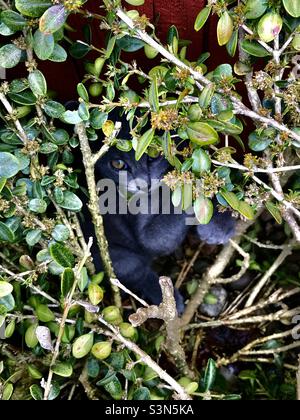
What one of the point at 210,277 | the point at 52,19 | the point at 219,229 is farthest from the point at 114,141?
the point at 210,277

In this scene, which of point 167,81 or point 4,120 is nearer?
point 167,81

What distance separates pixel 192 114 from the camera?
97 cm

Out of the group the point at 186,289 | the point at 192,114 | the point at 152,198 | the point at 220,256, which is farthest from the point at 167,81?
the point at 186,289

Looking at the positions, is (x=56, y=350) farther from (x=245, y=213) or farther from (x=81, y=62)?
(x=81, y=62)

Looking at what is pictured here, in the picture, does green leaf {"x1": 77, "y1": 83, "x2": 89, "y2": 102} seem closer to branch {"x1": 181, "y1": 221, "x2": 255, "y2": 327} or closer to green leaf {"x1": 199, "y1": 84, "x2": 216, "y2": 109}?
green leaf {"x1": 199, "y1": 84, "x2": 216, "y2": 109}

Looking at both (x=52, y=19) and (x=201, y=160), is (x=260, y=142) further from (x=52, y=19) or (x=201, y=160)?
(x=52, y=19)

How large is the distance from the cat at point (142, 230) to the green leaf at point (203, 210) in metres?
0.42

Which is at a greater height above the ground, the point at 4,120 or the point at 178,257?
the point at 4,120

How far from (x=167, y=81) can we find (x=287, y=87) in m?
0.24

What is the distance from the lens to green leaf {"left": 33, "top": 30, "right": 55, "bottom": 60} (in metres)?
0.99

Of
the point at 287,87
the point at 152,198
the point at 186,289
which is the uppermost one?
the point at 287,87

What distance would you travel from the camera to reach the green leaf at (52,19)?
935 millimetres

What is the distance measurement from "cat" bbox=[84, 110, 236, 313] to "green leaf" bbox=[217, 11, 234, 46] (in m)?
0.47
